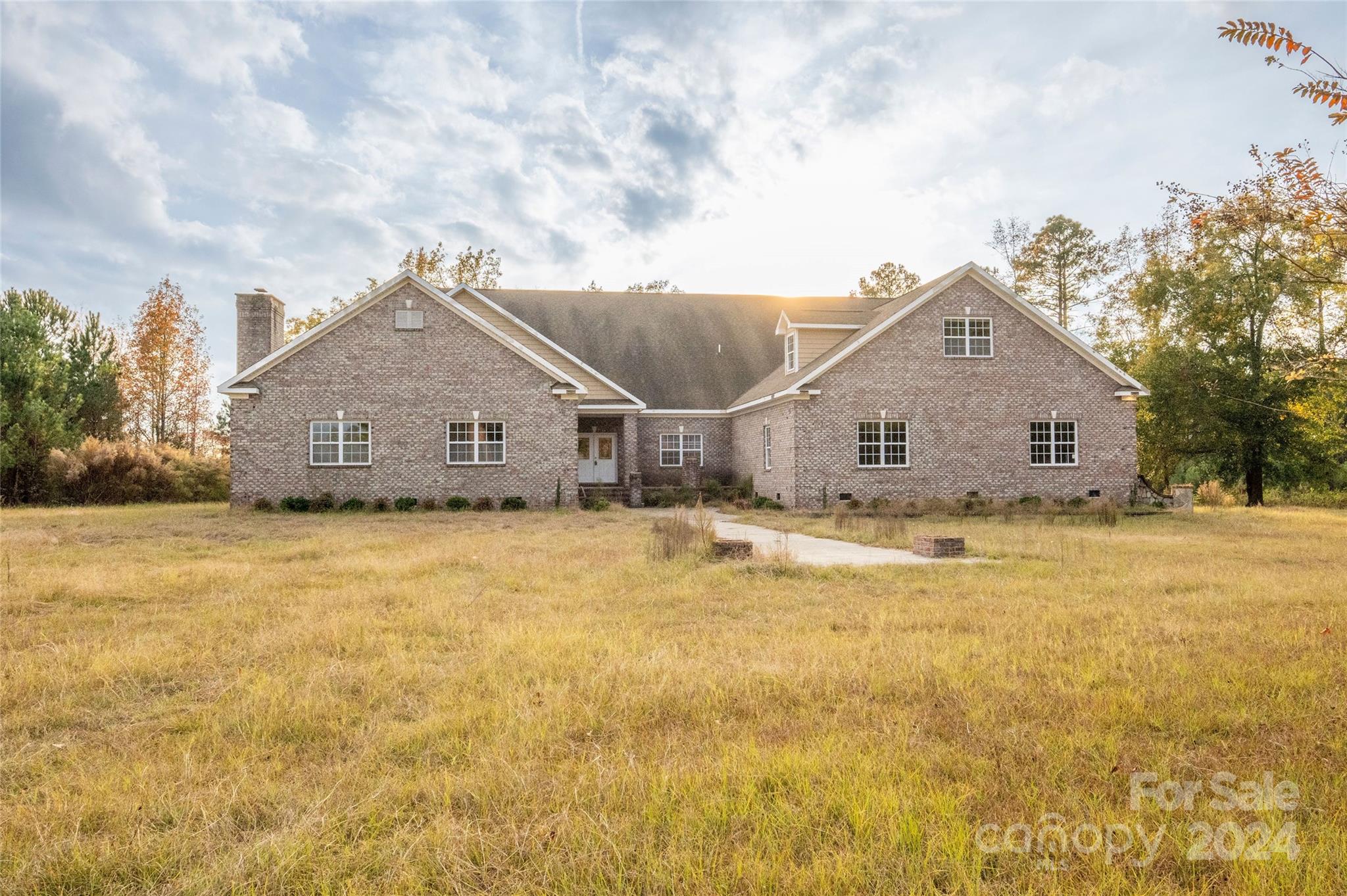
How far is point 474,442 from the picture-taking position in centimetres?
2241

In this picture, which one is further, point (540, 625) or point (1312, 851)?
point (540, 625)

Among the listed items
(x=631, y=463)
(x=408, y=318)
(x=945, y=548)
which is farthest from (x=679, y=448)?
(x=945, y=548)

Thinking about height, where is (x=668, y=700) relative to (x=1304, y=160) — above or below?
below

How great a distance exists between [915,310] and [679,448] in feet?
32.4

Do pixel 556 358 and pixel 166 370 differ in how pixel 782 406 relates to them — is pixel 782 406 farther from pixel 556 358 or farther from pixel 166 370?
pixel 166 370

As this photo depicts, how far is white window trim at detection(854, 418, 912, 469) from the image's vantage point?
2223cm

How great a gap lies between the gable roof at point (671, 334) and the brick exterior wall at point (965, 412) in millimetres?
4758

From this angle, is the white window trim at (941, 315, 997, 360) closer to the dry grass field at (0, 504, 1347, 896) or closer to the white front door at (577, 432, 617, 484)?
the white front door at (577, 432, 617, 484)

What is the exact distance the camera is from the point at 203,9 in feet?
37.9

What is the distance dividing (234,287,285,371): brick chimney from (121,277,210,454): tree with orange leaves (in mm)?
14923

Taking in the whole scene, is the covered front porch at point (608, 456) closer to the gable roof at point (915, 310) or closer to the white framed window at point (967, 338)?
the gable roof at point (915, 310)

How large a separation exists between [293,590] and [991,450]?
798 inches

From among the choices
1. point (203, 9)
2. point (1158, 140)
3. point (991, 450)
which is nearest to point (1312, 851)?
point (1158, 140)

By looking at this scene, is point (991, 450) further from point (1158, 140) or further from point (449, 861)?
point (449, 861)
